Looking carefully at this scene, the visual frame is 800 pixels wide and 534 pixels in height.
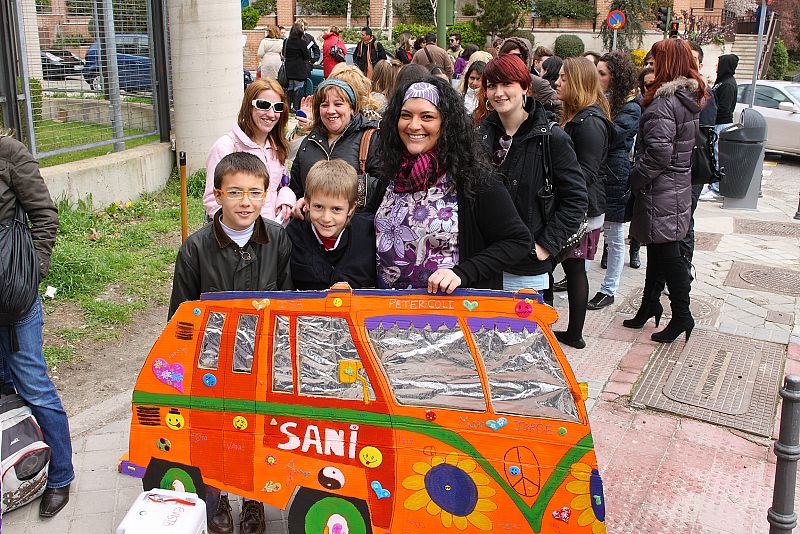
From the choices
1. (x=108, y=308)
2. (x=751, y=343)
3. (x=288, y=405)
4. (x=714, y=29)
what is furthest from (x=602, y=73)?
(x=714, y=29)

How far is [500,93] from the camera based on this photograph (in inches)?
182

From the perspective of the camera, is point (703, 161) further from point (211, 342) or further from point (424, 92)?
point (211, 342)

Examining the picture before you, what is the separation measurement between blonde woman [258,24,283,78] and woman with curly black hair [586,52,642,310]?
40.4ft

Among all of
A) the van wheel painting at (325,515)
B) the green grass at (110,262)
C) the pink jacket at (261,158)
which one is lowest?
the green grass at (110,262)

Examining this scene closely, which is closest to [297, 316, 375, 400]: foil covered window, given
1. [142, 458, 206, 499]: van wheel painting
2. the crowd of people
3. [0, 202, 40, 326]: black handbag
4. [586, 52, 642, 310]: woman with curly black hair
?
the crowd of people

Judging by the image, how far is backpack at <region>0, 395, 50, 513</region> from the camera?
374 cm

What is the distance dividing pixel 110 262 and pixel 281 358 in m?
4.55

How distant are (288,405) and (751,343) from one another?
14.9 ft

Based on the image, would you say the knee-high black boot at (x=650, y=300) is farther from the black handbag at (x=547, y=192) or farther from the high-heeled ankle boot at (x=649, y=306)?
the black handbag at (x=547, y=192)

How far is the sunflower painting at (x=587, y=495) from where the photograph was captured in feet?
9.89

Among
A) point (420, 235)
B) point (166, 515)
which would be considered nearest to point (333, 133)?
point (420, 235)

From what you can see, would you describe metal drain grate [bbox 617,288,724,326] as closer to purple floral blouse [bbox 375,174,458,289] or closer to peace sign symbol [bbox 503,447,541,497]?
purple floral blouse [bbox 375,174,458,289]

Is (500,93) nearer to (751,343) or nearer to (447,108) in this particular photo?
(447,108)

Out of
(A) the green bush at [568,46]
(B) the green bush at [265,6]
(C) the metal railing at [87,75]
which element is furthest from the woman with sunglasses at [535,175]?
(B) the green bush at [265,6]
